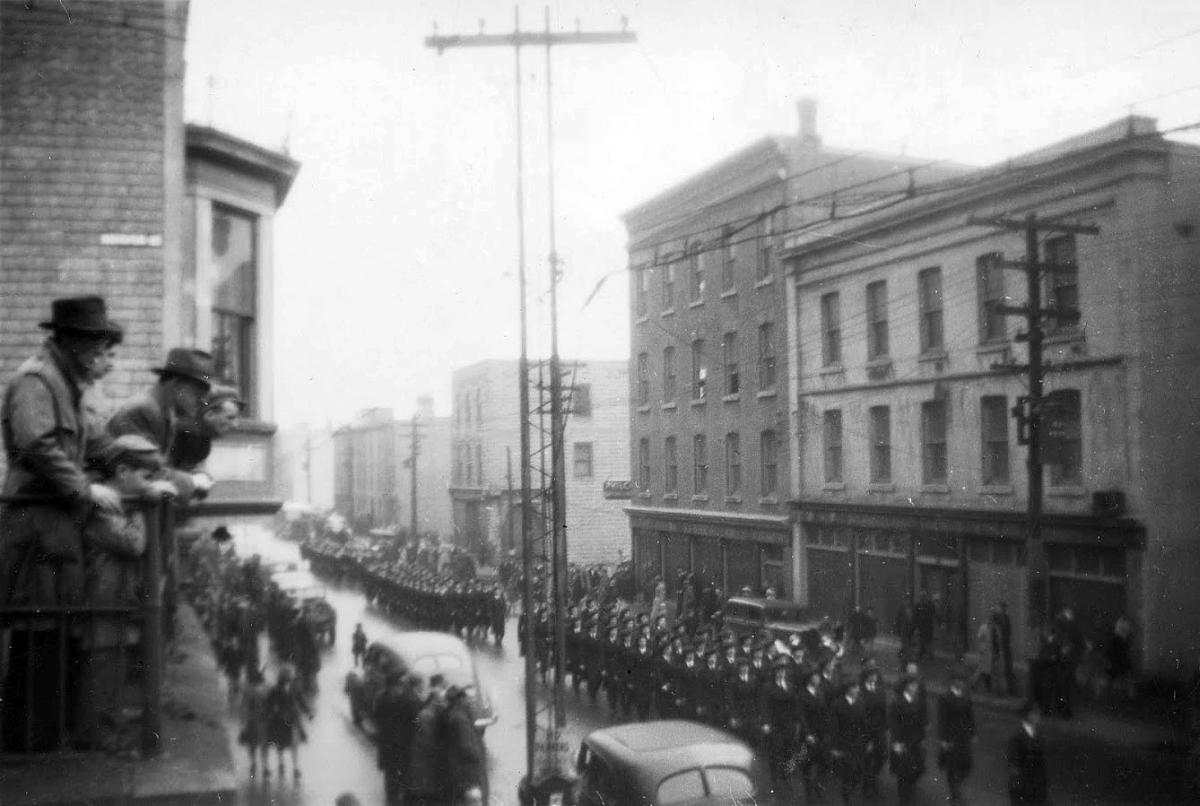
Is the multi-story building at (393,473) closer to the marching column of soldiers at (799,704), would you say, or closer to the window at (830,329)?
the window at (830,329)

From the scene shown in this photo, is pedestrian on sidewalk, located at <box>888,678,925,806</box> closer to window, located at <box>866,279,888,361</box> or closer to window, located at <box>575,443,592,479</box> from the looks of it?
window, located at <box>866,279,888,361</box>

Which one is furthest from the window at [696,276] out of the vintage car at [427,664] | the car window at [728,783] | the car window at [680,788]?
the car window at [680,788]

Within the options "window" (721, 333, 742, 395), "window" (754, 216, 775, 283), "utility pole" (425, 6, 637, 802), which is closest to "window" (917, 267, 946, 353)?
"window" (754, 216, 775, 283)

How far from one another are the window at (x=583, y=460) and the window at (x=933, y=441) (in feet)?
69.0

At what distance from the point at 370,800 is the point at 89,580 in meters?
9.62

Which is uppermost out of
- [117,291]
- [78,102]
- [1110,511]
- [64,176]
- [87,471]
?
[78,102]

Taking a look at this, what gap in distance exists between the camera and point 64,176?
33.4ft

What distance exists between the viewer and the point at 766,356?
94.7 ft

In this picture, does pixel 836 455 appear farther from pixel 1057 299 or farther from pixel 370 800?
pixel 370 800

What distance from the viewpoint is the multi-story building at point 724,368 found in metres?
28.6

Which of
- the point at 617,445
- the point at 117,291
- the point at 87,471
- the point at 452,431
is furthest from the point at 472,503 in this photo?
the point at 87,471

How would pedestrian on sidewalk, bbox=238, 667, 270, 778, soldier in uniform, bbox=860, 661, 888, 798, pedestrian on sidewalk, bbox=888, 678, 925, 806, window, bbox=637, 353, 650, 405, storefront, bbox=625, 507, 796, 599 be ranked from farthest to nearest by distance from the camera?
window, bbox=637, 353, 650, 405, storefront, bbox=625, 507, 796, 599, pedestrian on sidewalk, bbox=238, 667, 270, 778, soldier in uniform, bbox=860, 661, 888, 798, pedestrian on sidewalk, bbox=888, 678, 925, 806

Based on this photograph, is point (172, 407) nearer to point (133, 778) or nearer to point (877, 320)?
point (133, 778)

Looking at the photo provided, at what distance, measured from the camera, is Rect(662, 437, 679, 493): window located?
32.4m
